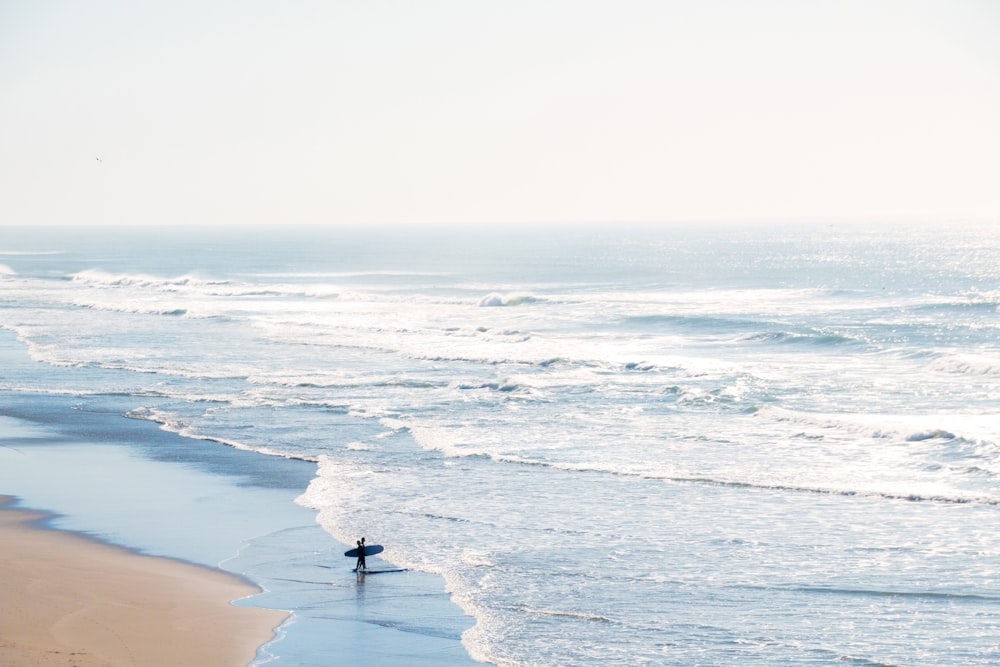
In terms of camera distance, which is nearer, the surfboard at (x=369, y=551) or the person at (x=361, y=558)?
the person at (x=361, y=558)

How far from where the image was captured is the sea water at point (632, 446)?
17078 mm

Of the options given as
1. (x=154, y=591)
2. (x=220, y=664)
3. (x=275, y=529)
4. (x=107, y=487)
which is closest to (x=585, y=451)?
(x=275, y=529)

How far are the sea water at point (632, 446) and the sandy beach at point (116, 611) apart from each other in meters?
3.24

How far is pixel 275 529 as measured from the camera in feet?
73.1

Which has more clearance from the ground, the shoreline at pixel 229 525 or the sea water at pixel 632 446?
the sea water at pixel 632 446

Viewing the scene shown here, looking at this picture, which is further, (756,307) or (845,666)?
(756,307)

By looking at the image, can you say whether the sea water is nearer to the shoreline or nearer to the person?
the shoreline

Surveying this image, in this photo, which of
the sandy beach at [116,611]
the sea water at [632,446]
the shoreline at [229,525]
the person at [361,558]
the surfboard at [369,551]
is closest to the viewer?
the sandy beach at [116,611]

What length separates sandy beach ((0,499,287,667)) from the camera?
1530 centimetres

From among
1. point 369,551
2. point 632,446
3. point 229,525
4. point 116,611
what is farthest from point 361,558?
point 632,446

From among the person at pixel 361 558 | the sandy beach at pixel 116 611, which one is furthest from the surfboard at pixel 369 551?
the sandy beach at pixel 116 611

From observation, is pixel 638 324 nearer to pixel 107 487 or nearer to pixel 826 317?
pixel 826 317

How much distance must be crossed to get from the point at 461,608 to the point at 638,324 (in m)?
47.4

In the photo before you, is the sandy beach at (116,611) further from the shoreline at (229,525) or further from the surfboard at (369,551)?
the surfboard at (369,551)
